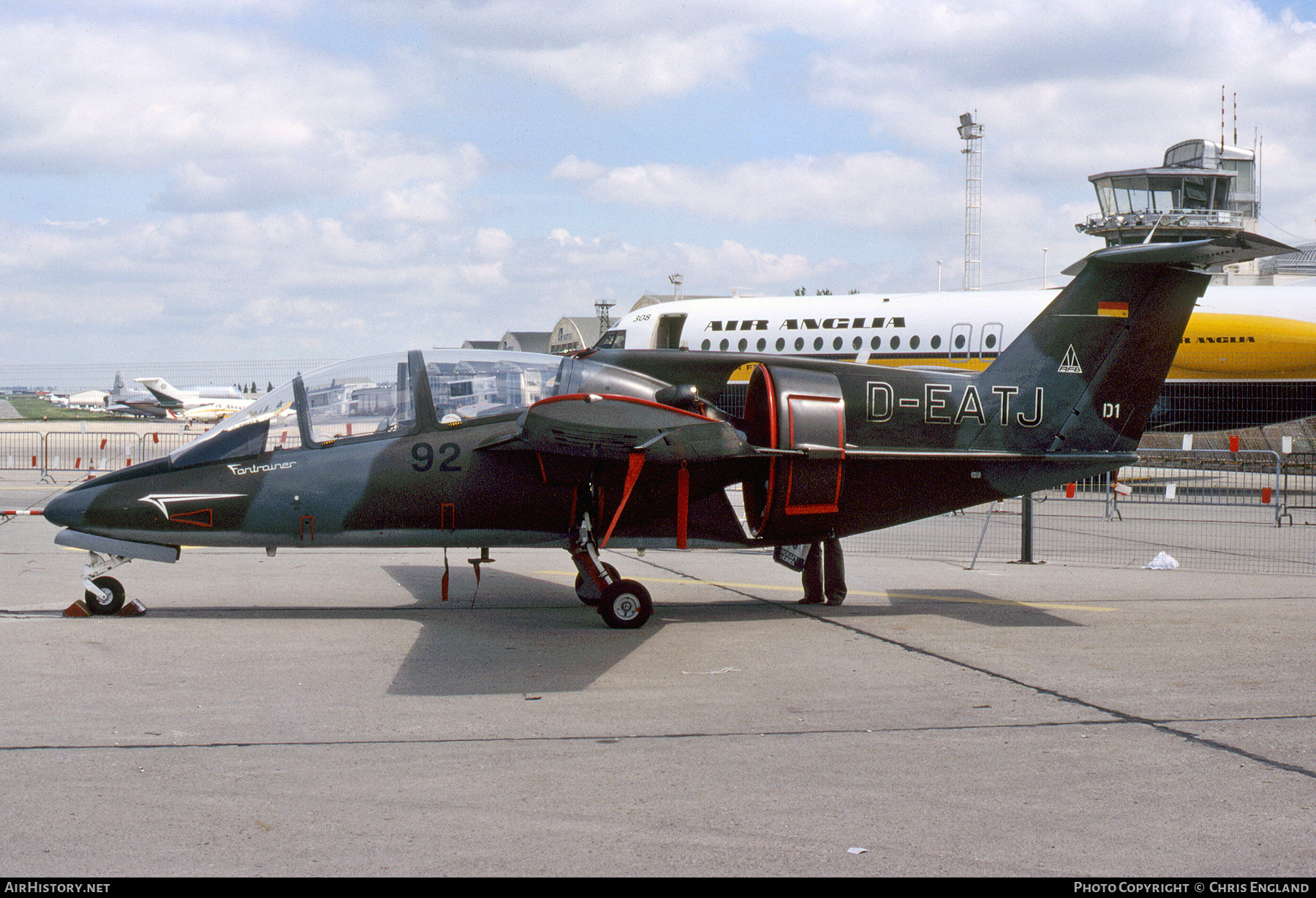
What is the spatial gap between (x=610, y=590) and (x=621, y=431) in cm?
157

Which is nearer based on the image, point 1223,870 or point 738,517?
point 1223,870

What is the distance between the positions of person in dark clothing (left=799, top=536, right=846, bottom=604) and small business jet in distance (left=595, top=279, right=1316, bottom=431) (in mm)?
14088

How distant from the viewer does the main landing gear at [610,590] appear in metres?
8.49

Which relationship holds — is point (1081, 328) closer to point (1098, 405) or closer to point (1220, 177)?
point (1098, 405)

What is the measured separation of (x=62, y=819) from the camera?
14.0ft

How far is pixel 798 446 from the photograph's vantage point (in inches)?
336

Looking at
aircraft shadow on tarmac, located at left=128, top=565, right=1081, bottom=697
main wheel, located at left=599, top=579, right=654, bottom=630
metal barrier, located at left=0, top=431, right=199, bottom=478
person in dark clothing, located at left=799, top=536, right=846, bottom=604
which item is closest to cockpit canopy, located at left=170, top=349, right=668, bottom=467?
aircraft shadow on tarmac, located at left=128, top=565, right=1081, bottom=697

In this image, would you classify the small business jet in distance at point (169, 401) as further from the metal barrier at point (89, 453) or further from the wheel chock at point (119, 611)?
the wheel chock at point (119, 611)

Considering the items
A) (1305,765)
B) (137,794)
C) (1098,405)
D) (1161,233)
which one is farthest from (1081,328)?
(1161,233)

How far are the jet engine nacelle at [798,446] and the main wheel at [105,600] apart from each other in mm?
5259

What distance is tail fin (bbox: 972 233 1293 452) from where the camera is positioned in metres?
9.49

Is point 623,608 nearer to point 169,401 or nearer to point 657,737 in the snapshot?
point 657,737

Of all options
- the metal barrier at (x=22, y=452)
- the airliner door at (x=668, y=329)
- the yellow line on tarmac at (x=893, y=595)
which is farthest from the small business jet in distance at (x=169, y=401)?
the yellow line on tarmac at (x=893, y=595)

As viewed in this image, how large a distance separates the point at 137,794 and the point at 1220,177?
57018 millimetres
